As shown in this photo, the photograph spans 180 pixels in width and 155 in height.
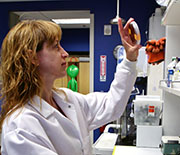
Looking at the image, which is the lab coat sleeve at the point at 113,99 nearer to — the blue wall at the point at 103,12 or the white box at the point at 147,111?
the white box at the point at 147,111

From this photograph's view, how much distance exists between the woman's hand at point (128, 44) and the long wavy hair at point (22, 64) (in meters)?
0.36

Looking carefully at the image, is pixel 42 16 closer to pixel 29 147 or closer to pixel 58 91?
pixel 58 91

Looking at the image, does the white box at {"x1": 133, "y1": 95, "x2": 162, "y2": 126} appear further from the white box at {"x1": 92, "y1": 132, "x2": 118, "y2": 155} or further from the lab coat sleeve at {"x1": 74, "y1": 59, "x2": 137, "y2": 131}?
the lab coat sleeve at {"x1": 74, "y1": 59, "x2": 137, "y2": 131}

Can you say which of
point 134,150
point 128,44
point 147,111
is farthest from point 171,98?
point 128,44

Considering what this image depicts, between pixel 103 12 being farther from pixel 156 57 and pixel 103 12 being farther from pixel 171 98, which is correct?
pixel 171 98

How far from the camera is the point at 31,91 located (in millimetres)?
1000

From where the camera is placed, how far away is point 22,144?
851 millimetres

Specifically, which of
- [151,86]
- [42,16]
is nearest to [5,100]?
[151,86]

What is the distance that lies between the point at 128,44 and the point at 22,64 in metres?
0.54

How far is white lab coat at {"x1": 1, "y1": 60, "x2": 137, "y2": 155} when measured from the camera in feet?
2.84

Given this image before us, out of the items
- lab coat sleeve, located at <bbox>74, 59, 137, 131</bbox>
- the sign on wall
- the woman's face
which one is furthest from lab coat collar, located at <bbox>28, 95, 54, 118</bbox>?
the sign on wall

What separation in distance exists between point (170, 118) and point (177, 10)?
907 millimetres

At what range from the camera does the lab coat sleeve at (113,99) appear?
112cm

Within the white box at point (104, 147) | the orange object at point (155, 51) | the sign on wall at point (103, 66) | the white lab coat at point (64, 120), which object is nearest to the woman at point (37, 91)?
the white lab coat at point (64, 120)
